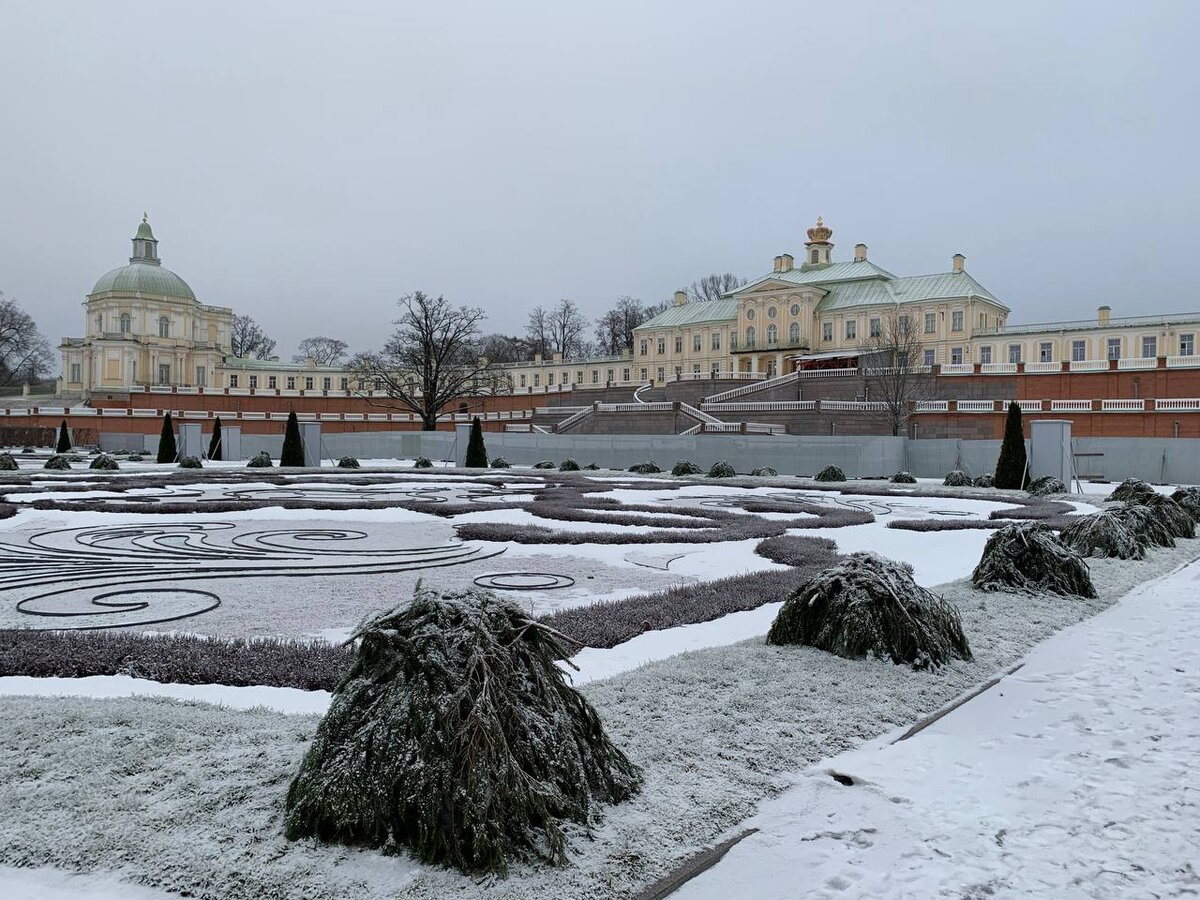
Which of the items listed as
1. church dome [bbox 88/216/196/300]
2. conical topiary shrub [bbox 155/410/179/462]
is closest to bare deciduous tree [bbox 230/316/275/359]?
church dome [bbox 88/216/196/300]

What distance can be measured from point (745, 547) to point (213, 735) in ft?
29.6

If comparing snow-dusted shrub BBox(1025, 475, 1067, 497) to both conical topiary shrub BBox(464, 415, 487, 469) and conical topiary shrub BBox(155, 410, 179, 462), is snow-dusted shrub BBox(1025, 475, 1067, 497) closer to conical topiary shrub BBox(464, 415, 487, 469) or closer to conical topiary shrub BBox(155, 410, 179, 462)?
conical topiary shrub BBox(464, 415, 487, 469)

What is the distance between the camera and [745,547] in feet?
40.0

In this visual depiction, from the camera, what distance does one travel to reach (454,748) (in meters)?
3.04

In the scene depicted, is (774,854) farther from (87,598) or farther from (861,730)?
(87,598)

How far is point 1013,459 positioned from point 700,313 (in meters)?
57.6

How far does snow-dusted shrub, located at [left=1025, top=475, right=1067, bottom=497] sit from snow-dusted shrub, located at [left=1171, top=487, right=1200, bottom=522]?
5.38 m

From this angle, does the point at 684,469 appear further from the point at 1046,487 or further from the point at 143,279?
the point at 143,279

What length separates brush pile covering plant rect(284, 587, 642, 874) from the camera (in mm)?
2994

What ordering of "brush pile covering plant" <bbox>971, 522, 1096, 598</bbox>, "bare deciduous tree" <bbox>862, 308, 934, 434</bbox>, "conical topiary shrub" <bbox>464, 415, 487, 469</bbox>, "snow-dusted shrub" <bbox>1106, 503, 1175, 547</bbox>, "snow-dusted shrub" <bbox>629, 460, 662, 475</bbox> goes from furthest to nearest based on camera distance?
"bare deciduous tree" <bbox>862, 308, 934, 434</bbox>, "conical topiary shrub" <bbox>464, 415, 487, 469</bbox>, "snow-dusted shrub" <bbox>629, 460, 662, 475</bbox>, "snow-dusted shrub" <bbox>1106, 503, 1175, 547</bbox>, "brush pile covering plant" <bbox>971, 522, 1096, 598</bbox>

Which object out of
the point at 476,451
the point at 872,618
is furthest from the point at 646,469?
the point at 872,618

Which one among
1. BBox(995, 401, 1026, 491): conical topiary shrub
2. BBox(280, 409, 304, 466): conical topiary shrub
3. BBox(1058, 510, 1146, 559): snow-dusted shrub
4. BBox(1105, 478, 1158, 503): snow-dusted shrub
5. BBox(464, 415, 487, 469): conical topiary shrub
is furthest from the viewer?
BBox(464, 415, 487, 469): conical topiary shrub

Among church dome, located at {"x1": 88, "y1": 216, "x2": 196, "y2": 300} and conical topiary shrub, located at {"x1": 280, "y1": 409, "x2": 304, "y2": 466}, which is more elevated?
church dome, located at {"x1": 88, "y1": 216, "x2": 196, "y2": 300}

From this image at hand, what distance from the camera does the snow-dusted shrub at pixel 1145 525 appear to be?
11.9 meters
